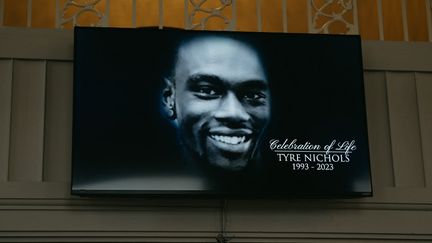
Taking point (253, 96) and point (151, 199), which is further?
point (253, 96)

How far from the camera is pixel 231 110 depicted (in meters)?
5.13

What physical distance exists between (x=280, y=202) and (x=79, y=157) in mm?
1245

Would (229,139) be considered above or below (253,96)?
below

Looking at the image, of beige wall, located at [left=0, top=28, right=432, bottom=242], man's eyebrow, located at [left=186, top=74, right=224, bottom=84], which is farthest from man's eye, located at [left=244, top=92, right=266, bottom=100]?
beige wall, located at [left=0, top=28, right=432, bottom=242]

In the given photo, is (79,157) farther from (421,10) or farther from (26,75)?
(421,10)

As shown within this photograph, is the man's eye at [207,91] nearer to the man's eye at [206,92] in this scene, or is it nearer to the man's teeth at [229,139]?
the man's eye at [206,92]

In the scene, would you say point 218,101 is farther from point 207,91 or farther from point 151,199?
point 151,199

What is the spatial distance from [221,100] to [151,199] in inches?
28.7

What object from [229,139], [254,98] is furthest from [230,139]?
[254,98]

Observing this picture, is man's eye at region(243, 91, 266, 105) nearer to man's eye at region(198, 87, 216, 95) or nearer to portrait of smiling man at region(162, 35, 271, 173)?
portrait of smiling man at region(162, 35, 271, 173)

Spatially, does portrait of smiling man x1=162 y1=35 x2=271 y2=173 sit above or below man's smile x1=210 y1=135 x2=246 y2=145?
above

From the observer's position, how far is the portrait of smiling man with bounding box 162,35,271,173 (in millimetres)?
5047

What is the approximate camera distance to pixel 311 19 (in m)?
5.53

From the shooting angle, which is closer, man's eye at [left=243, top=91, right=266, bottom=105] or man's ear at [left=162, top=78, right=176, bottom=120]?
man's ear at [left=162, top=78, right=176, bottom=120]
